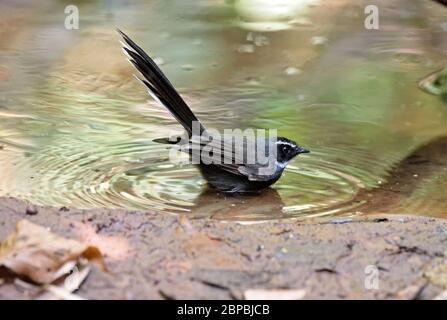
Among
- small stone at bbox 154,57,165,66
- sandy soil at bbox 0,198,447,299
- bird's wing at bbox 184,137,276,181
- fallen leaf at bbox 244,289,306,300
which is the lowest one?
fallen leaf at bbox 244,289,306,300

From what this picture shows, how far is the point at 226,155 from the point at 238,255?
1.89 m

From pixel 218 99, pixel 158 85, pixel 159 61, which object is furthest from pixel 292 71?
pixel 158 85

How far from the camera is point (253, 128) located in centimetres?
619

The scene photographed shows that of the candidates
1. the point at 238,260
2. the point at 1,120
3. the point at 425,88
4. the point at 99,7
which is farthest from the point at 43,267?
the point at 99,7

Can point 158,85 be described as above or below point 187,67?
below

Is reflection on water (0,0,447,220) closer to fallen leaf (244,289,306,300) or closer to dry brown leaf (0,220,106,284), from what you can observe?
dry brown leaf (0,220,106,284)

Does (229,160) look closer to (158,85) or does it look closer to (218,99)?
(158,85)

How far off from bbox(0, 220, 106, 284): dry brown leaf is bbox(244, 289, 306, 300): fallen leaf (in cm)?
55

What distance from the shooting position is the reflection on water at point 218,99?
16.8 feet

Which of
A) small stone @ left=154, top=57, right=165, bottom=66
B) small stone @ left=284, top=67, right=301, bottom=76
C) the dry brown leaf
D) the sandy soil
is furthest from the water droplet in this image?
the dry brown leaf

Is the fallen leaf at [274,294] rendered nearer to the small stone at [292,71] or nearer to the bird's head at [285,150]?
the bird's head at [285,150]

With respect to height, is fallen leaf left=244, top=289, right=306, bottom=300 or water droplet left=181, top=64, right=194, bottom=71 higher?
water droplet left=181, top=64, right=194, bottom=71

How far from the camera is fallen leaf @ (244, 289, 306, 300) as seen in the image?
3.11 meters

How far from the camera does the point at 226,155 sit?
17.4 ft
